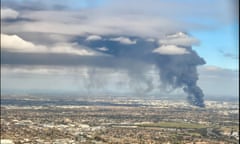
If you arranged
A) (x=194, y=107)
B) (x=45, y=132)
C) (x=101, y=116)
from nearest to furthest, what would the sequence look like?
(x=45, y=132) → (x=101, y=116) → (x=194, y=107)

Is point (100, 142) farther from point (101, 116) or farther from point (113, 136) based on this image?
point (101, 116)

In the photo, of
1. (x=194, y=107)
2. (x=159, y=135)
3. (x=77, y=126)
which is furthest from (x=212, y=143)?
(x=194, y=107)

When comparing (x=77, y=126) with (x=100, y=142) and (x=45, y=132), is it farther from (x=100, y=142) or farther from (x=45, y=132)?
(x=100, y=142)

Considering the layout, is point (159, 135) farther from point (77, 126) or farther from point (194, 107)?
point (194, 107)

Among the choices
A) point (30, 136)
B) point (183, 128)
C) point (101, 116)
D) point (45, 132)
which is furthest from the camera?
point (101, 116)

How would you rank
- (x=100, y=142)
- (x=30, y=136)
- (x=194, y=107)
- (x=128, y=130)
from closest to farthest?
(x=100, y=142) < (x=30, y=136) < (x=128, y=130) < (x=194, y=107)

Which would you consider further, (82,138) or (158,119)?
(158,119)

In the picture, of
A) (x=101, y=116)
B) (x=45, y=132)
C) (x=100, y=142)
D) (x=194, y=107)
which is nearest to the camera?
(x=100, y=142)

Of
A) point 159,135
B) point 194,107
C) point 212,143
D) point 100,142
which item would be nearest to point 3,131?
point 100,142

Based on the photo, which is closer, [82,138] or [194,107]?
[82,138]
